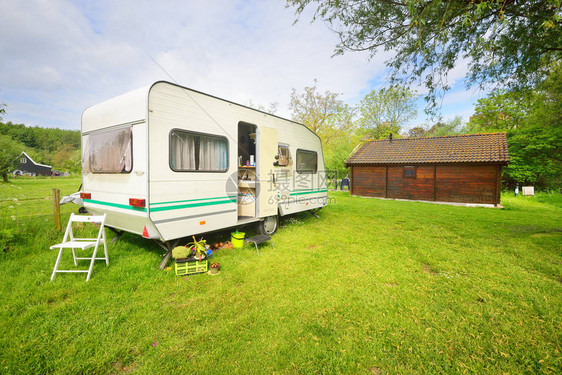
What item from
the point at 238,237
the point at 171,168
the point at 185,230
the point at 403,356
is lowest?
the point at 403,356

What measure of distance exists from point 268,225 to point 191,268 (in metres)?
2.60

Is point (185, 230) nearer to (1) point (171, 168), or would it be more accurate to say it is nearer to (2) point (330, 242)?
(1) point (171, 168)

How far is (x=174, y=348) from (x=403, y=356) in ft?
7.46

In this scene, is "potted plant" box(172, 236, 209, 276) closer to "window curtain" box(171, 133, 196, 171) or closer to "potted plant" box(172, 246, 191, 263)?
"potted plant" box(172, 246, 191, 263)

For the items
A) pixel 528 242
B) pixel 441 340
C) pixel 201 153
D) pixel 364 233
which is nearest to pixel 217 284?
pixel 201 153

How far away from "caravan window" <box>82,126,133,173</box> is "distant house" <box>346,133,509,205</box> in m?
14.5

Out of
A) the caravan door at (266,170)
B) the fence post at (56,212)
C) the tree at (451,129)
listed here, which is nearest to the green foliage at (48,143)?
the fence post at (56,212)

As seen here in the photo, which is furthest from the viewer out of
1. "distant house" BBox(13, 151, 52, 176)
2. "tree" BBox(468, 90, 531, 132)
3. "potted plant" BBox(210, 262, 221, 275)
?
"distant house" BBox(13, 151, 52, 176)

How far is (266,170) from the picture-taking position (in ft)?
18.3

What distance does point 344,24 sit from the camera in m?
5.65

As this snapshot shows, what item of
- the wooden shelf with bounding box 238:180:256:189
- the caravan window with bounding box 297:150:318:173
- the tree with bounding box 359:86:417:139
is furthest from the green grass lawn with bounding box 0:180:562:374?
the tree with bounding box 359:86:417:139

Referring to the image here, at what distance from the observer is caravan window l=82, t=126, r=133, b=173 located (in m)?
3.74

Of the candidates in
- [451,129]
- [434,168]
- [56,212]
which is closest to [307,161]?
[56,212]

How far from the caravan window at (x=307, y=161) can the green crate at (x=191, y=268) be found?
12.9 ft
